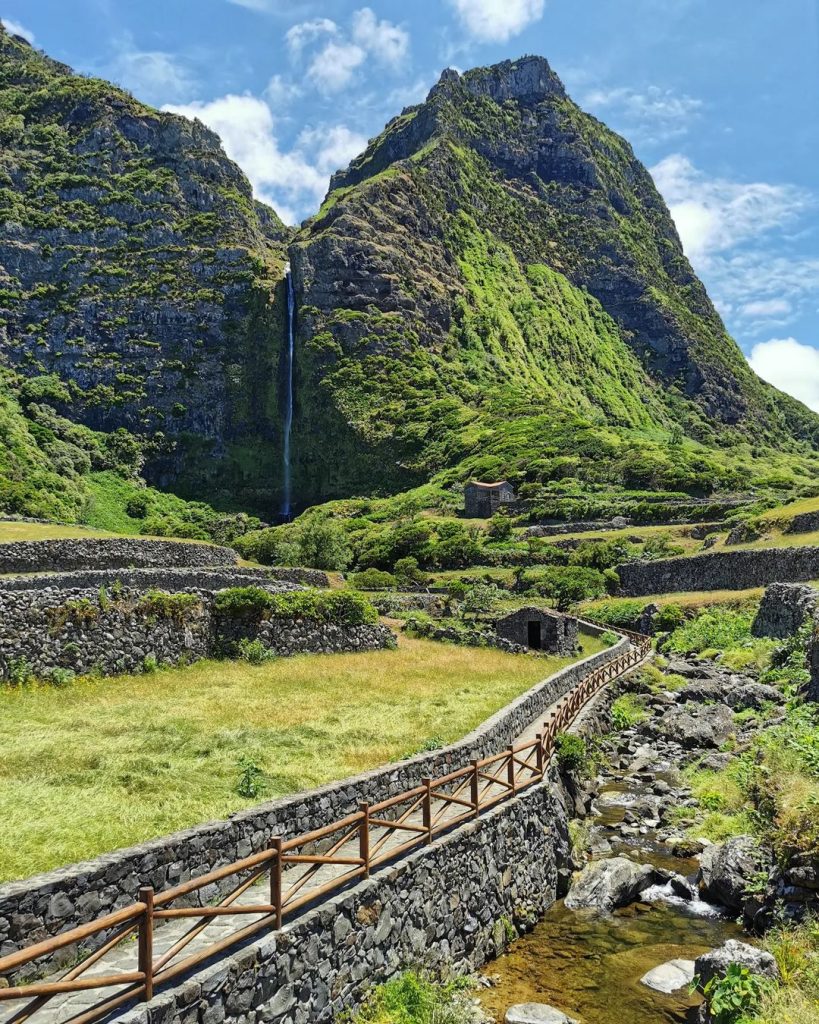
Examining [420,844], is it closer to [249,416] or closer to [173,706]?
[173,706]

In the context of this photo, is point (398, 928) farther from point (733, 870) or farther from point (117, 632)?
point (117, 632)

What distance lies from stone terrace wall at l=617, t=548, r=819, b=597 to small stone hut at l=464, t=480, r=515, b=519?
123 ft

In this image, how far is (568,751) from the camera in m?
22.1

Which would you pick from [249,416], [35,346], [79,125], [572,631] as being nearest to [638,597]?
[572,631]

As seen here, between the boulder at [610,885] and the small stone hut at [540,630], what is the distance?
25811 millimetres

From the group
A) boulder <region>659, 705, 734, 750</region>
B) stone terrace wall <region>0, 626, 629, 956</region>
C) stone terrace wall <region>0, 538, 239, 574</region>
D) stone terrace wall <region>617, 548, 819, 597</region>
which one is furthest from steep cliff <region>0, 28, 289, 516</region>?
stone terrace wall <region>0, 626, 629, 956</region>

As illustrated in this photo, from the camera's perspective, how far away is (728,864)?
15984mm

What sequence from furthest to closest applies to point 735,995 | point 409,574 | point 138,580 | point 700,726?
1. point 409,574
2. point 138,580
3. point 700,726
4. point 735,995

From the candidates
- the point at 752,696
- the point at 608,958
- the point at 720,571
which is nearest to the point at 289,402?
the point at 720,571

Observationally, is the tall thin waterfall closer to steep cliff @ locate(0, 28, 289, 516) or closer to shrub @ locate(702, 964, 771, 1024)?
steep cliff @ locate(0, 28, 289, 516)

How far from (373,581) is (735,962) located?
59624mm

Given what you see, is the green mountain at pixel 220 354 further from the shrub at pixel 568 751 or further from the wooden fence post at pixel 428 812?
the wooden fence post at pixel 428 812

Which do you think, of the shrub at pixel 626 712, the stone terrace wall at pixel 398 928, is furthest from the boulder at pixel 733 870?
the shrub at pixel 626 712

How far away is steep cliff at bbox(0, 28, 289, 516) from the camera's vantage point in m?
142
